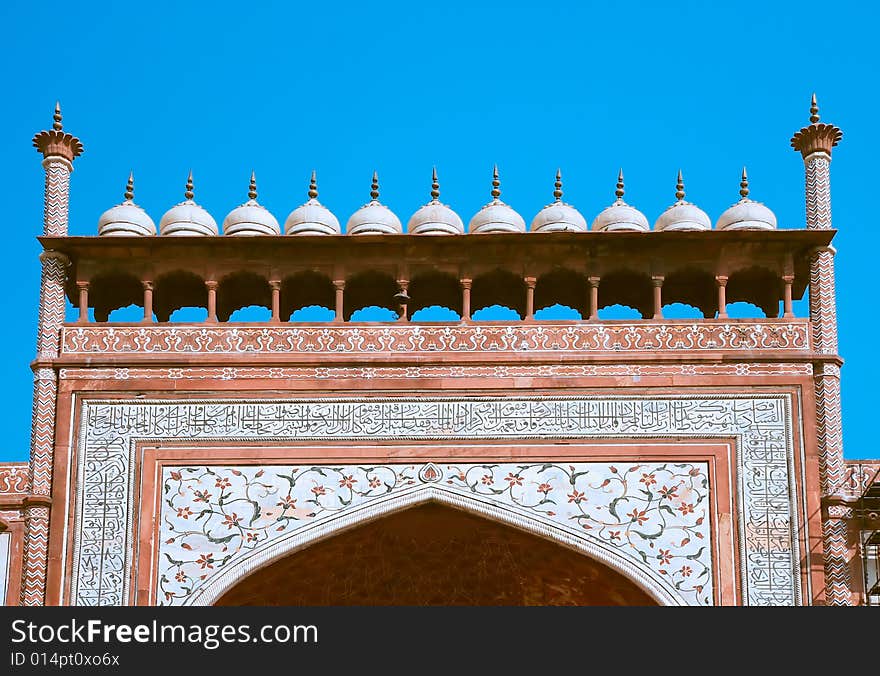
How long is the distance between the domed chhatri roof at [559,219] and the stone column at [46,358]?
11.7 ft

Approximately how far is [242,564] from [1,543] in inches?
69.6

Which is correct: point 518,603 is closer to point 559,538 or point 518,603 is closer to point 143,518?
point 559,538

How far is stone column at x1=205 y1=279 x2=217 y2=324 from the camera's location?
1748cm

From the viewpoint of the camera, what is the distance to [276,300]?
57.6ft

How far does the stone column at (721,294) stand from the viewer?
17406 mm

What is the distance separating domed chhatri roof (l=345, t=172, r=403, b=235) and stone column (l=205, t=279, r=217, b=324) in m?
1.08

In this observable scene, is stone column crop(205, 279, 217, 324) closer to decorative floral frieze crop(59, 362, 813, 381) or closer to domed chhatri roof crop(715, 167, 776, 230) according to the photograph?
decorative floral frieze crop(59, 362, 813, 381)

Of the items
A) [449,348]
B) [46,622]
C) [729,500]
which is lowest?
[46,622]

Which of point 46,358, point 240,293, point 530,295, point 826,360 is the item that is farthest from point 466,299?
point 46,358

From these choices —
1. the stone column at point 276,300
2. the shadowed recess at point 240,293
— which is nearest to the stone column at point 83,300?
the shadowed recess at point 240,293

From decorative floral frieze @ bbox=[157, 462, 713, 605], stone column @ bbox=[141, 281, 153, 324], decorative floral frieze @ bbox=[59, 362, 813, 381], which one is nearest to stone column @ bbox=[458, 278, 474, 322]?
decorative floral frieze @ bbox=[59, 362, 813, 381]

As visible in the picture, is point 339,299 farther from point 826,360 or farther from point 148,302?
point 826,360

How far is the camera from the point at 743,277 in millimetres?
17844

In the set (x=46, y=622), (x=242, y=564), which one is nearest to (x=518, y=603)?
(x=242, y=564)
